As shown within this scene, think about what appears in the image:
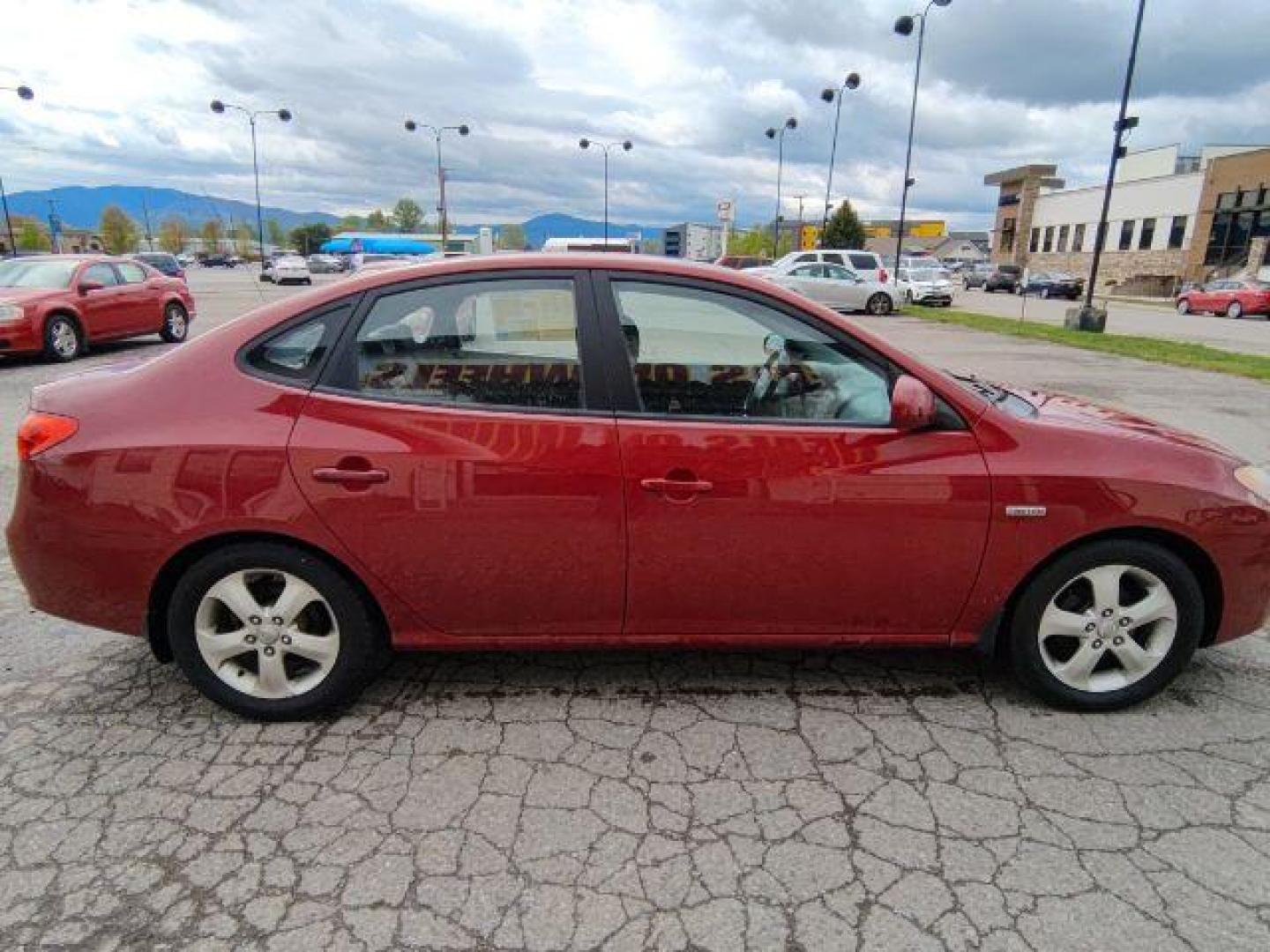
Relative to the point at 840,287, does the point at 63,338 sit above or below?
below

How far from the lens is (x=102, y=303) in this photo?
1225 centimetres

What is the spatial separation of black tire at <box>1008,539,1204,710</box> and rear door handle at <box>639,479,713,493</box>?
1.25 m

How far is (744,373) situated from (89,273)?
13.1 meters

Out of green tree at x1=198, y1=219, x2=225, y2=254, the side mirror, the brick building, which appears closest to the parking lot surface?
the side mirror

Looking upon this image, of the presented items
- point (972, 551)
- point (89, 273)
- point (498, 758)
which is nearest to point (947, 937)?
point (972, 551)

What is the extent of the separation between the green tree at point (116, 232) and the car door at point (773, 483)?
401 feet

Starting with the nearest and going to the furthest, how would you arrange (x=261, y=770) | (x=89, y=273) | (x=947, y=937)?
(x=947, y=937)
(x=261, y=770)
(x=89, y=273)

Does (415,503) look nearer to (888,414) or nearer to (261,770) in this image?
(261,770)

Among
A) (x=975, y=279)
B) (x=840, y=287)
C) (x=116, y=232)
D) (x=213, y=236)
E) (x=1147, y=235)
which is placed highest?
(x=1147, y=235)

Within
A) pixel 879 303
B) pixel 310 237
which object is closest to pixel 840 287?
pixel 879 303

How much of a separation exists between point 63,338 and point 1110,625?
13484 mm

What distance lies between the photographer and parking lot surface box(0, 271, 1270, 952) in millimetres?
2029

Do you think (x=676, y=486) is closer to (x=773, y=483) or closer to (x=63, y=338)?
(x=773, y=483)

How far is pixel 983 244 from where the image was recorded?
127m
